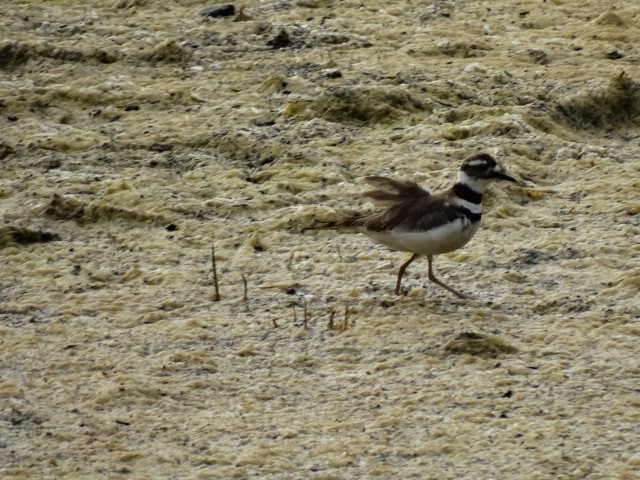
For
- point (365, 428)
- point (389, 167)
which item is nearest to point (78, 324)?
point (365, 428)

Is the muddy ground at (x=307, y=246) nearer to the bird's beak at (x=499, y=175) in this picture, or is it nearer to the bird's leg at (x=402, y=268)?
the bird's leg at (x=402, y=268)

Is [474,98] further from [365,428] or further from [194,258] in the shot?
[365,428]

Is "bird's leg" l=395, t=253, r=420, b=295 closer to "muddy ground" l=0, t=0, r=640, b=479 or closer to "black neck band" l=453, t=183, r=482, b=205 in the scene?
"muddy ground" l=0, t=0, r=640, b=479

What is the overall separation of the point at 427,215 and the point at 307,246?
2.84 feet

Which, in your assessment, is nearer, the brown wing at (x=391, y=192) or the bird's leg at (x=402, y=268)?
the bird's leg at (x=402, y=268)

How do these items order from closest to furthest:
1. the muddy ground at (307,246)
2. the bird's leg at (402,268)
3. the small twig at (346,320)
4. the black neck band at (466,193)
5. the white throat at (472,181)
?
the muddy ground at (307,246) → the small twig at (346,320) → the bird's leg at (402,268) → the black neck band at (466,193) → the white throat at (472,181)

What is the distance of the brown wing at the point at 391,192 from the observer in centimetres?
714

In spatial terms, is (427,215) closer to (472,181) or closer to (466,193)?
(466,193)

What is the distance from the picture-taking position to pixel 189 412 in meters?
5.76

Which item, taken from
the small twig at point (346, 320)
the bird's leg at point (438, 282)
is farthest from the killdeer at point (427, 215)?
the small twig at point (346, 320)

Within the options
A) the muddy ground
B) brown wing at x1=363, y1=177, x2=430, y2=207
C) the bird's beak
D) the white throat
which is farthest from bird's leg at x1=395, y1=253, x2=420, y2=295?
the bird's beak

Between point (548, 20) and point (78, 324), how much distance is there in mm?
4893

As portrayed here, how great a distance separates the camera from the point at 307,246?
7.48 meters

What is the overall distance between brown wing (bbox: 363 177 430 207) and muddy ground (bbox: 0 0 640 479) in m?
0.40
